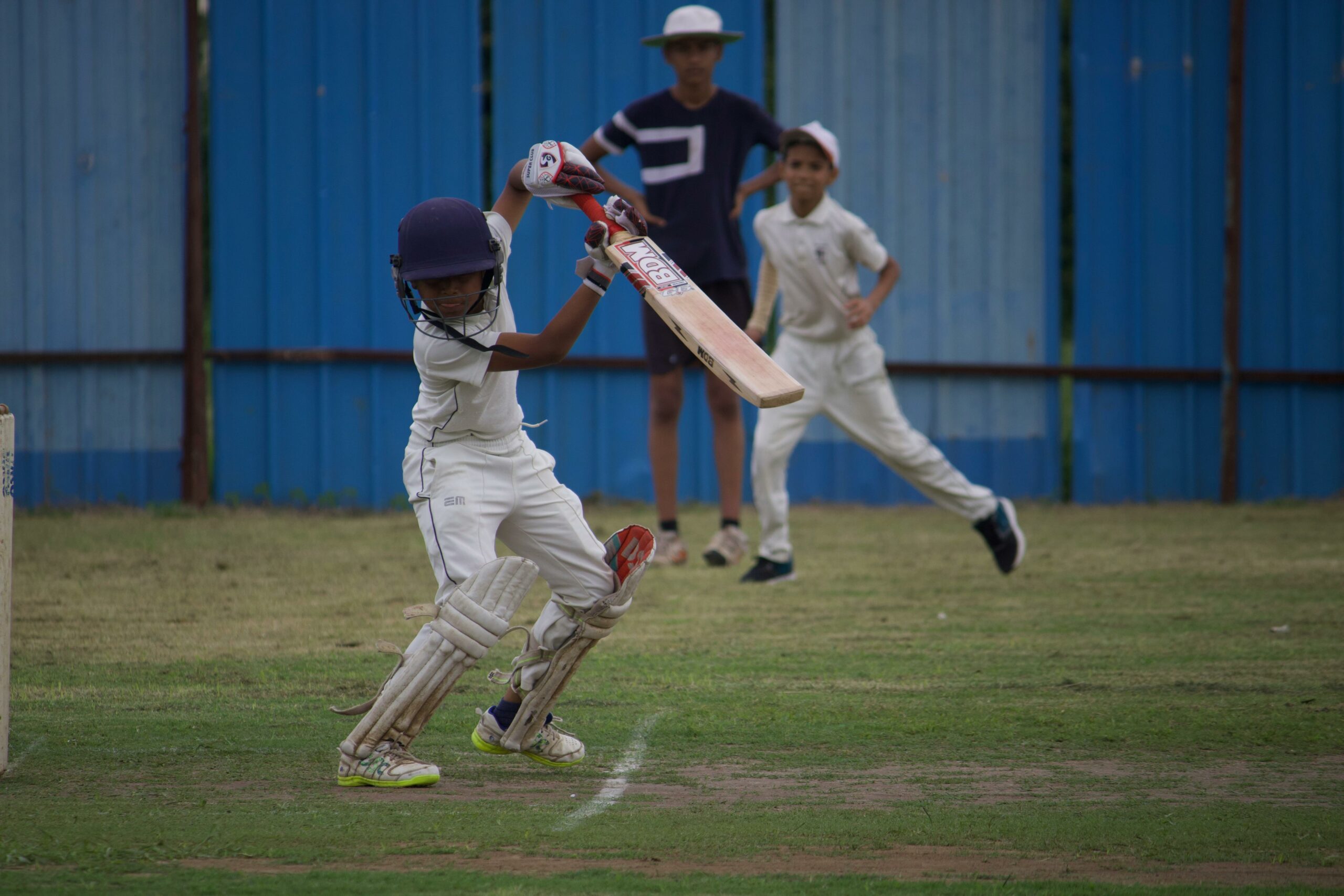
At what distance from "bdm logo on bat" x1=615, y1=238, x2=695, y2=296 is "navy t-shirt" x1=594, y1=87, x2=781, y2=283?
3.12 meters

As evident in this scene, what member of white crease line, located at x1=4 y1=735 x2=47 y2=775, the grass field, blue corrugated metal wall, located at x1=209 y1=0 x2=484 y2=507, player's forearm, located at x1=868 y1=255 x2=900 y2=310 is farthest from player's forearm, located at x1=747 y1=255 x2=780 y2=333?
white crease line, located at x1=4 y1=735 x2=47 y2=775

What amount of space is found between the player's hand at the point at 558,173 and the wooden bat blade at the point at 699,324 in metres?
0.20

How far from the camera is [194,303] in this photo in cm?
952

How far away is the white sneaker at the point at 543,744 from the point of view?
12.1 ft

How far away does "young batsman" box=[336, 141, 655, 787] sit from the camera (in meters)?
3.45

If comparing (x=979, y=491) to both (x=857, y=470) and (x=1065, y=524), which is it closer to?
(x=1065, y=524)

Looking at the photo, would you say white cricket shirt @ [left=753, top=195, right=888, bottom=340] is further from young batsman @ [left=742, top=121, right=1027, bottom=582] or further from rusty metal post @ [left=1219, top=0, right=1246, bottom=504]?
rusty metal post @ [left=1219, top=0, right=1246, bottom=504]

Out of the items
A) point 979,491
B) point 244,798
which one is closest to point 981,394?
point 979,491

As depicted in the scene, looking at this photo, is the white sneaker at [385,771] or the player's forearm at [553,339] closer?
the white sneaker at [385,771]

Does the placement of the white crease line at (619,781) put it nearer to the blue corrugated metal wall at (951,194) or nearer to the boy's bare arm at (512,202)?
the boy's bare arm at (512,202)

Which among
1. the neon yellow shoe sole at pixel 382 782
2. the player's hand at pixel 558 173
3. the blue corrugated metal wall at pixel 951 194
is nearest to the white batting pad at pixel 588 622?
the neon yellow shoe sole at pixel 382 782

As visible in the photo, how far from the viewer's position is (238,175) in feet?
31.7

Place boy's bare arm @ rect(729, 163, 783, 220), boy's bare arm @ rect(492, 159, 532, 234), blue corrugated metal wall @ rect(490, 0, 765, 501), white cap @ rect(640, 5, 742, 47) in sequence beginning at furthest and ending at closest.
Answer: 1. blue corrugated metal wall @ rect(490, 0, 765, 501)
2. boy's bare arm @ rect(729, 163, 783, 220)
3. white cap @ rect(640, 5, 742, 47)
4. boy's bare arm @ rect(492, 159, 532, 234)

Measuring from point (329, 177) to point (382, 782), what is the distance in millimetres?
7005
